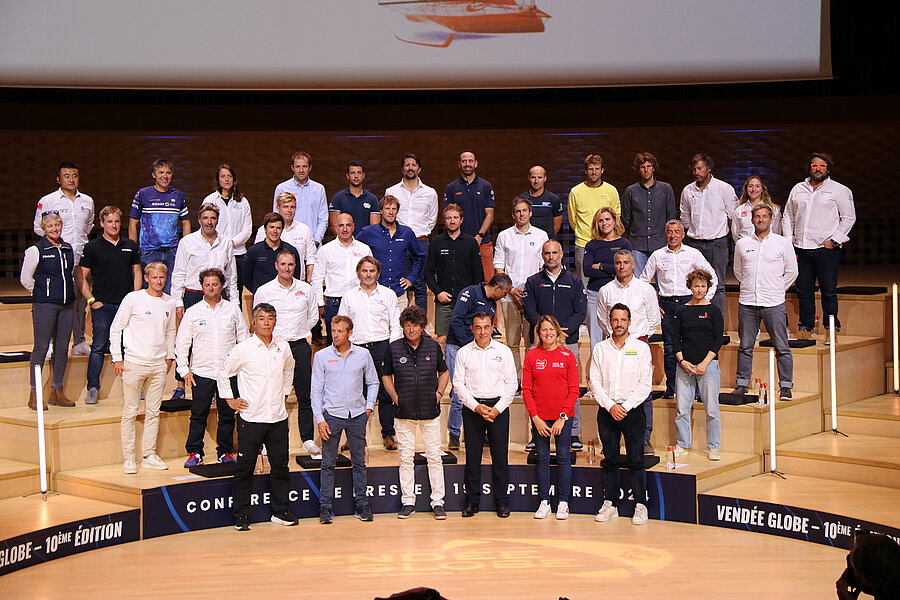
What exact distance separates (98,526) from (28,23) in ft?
16.5

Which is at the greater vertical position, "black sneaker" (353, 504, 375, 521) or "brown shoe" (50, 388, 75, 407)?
"brown shoe" (50, 388, 75, 407)

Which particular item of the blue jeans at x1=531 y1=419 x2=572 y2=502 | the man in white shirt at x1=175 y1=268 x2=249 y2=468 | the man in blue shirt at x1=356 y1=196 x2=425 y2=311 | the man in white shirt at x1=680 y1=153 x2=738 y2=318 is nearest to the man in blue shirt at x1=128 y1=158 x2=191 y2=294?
the man in white shirt at x1=175 y1=268 x2=249 y2=468

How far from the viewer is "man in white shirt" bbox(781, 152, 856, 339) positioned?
8.41m

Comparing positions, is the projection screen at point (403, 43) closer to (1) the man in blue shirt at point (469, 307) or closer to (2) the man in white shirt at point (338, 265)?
(2) the man in white shirt at point (338, 265)

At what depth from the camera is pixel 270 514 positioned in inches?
275

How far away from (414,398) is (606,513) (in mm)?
1679

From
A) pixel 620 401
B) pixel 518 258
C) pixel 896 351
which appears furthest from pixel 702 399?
pixel 896 351

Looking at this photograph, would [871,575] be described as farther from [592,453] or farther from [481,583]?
[592,453]

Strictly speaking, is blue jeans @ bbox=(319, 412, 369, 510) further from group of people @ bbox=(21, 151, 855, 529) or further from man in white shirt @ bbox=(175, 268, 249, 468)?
man in white shirt @ bbox=(175, 268, 249, 468)

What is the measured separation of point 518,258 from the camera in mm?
7738

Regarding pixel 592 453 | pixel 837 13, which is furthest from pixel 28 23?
pixel 837 13

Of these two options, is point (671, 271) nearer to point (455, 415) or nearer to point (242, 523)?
point (455, 415)

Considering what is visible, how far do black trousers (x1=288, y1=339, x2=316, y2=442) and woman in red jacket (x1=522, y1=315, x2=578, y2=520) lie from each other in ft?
5.79

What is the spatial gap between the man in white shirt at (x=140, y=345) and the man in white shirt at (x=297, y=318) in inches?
29.8
